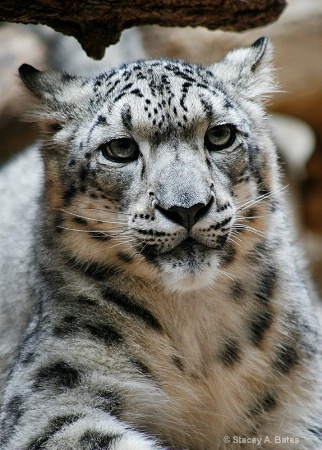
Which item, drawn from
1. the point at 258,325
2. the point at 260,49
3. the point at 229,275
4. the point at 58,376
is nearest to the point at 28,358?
the point at 58,376

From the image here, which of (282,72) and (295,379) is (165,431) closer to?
(295,379)

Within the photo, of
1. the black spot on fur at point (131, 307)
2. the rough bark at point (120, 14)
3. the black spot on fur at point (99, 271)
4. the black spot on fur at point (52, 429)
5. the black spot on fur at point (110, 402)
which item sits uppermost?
the rough bark at point (120, 14)

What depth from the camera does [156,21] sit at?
520 cm

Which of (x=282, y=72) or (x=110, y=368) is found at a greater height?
(x=282, y=72)

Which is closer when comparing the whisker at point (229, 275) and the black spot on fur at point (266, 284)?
the whisker at point (229, 275)

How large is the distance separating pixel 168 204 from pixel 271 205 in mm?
991

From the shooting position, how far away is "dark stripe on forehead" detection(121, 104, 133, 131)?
4168mm

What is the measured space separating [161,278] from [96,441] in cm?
89

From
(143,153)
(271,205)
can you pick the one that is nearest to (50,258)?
(143,153)

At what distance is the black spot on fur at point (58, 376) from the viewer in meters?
4.00

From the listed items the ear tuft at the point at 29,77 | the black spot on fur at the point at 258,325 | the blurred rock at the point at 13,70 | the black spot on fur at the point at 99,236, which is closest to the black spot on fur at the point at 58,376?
the black spot on fur at the point at 99,236

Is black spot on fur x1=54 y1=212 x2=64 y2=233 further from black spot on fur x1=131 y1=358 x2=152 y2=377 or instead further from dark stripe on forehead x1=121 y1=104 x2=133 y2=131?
black spot on fur x1=131 y1=358 x2=152 y2=377

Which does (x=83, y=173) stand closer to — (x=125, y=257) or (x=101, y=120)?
(x=101, y=120)

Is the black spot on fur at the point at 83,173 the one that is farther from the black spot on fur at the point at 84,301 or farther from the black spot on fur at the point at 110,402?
the black spot on fur at the point at 110,402
